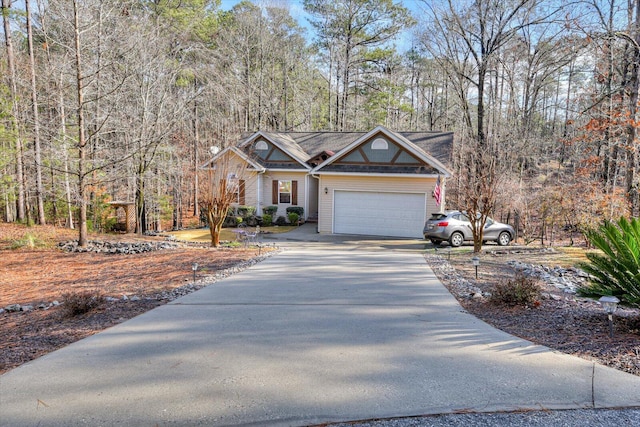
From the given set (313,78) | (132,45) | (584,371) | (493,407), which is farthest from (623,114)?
(313,78)

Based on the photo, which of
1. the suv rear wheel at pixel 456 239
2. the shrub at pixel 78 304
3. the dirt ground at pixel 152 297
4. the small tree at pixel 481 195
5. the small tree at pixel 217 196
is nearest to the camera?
the dirt ground at pixel 152 297

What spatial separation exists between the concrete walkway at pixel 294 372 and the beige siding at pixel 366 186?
11.8 m

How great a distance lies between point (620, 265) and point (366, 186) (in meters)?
13.6

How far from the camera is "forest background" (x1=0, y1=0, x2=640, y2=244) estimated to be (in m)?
13.3

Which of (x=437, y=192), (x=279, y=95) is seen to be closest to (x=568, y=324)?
(x=437, y=192)

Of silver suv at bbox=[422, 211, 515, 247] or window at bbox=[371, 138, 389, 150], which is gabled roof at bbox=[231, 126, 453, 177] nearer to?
window at bbox=[371, 138, 389, 150]

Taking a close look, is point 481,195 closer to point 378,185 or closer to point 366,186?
point 378,185

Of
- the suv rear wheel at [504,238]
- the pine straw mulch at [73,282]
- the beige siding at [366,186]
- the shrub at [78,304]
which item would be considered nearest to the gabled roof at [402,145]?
the beige siding at [366,186]

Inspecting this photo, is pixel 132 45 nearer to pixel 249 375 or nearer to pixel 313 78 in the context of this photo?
pixel 249 375

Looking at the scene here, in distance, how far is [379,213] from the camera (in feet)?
60.2

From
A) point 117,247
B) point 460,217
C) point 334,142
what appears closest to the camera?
point 117,247

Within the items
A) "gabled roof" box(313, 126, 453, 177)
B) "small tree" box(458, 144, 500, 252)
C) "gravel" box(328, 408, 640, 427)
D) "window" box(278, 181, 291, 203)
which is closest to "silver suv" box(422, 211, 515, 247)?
"small tree" box(458, 144, 500, 252)

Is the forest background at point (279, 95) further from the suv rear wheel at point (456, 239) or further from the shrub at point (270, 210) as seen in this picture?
the shrub at point (270, 210)

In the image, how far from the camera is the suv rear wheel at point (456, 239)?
603 inches
